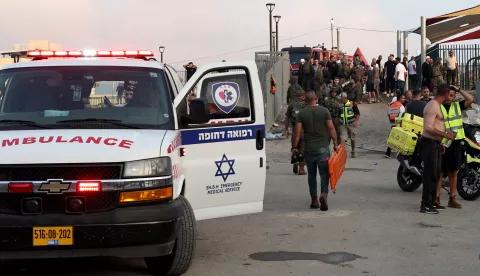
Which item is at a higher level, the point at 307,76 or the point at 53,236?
the point at 307,76

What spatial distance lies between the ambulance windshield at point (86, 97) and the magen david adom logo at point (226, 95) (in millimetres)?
738

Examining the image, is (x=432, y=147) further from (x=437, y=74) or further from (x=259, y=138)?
(x=437, y=74)

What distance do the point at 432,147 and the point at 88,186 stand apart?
6.26 meters

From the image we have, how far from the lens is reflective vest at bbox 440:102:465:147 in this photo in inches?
477

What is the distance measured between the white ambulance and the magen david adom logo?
0.03ft

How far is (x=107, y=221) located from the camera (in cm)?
680

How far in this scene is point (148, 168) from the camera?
275 inches

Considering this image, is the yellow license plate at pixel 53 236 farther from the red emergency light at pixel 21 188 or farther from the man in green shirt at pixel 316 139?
the man in green shirt at pixel 316 139

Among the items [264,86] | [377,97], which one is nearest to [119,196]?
[264,86]

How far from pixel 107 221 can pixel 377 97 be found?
3025 centimetres

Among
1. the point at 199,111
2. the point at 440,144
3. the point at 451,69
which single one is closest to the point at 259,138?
the point at 199,111

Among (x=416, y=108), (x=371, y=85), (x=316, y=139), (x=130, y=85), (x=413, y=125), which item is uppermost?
(x=371, y=85)

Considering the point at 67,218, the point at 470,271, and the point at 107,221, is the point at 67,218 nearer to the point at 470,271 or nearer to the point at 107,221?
the point at 107,221

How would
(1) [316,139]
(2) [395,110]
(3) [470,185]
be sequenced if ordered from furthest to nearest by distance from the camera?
(2) [395,110]
(3) [470,185]
(1) [316,139]
